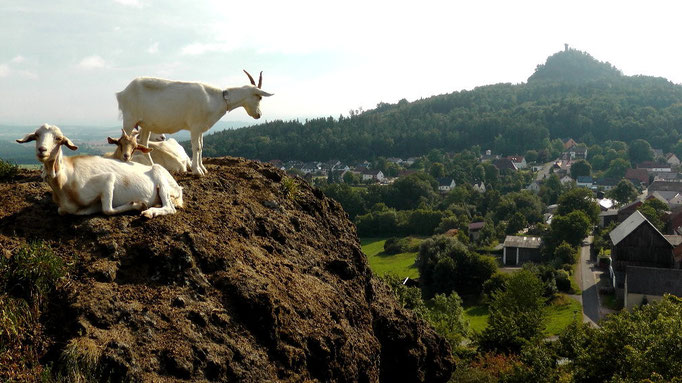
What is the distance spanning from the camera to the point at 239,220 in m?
10.9

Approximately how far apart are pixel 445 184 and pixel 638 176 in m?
41.8

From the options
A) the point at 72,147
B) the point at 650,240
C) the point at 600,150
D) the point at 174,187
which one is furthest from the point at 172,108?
the point at 600,150

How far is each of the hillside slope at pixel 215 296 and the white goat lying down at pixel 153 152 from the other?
681 millimetres

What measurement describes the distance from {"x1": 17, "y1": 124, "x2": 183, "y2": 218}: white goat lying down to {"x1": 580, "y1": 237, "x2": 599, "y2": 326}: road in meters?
33.3

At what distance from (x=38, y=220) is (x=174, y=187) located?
2.26 metres

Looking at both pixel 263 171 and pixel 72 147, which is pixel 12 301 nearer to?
pixel 72 147

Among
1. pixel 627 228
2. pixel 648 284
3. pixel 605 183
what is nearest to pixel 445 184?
pixel 605 183

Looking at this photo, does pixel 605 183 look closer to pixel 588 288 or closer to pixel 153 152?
pixel 588 288

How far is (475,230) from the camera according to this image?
3223 inches

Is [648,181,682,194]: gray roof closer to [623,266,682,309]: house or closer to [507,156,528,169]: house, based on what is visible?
[507,156,528,169]: house

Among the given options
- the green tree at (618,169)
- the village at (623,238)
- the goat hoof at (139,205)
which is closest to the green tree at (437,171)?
the village at (623,238)

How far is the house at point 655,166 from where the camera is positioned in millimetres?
137250

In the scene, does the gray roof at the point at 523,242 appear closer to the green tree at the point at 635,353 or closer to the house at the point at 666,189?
the house at the point at 666,189

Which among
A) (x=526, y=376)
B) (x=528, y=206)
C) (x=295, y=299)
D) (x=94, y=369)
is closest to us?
(x=94, y=369)
